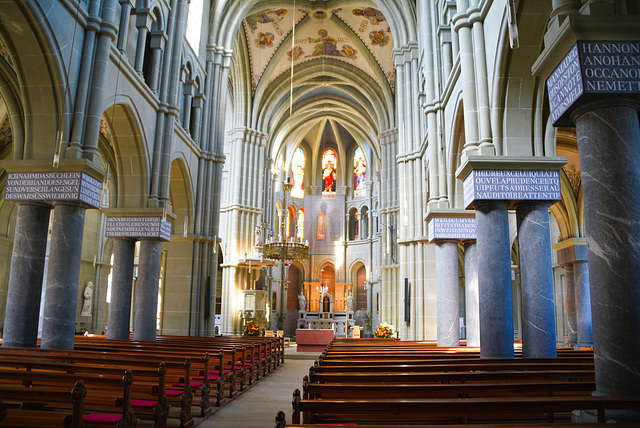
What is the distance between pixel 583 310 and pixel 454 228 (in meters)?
5.95

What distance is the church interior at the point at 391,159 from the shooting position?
464cm

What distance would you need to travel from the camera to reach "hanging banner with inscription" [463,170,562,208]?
7.99 m

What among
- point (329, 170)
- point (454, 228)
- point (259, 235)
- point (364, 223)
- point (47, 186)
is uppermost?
point (329, 170)

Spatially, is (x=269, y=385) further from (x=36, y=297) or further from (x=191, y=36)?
(x=191, y=36)

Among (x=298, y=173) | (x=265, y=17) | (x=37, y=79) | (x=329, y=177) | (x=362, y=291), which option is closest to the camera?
(x=37, y=79)

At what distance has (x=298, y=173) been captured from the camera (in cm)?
4266

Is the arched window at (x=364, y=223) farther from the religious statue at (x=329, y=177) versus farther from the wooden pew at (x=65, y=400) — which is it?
the wooden pew at (x=65, y=400)

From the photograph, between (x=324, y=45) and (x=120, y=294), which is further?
(x=324, y=45)

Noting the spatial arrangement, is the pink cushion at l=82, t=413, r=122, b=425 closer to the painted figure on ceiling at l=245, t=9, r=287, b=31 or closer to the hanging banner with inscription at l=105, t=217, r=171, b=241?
the hanging banner with inscription at l=105, t=217, r=171, b=241

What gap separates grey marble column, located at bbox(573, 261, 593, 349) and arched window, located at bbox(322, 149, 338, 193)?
93.8ft

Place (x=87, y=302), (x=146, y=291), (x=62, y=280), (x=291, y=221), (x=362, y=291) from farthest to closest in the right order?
1. (x=291, y=221)
2. (x=362, y=291)
3. (x=87, y=302)
4. (x=146, y=291)
5. (x=62, y=280)

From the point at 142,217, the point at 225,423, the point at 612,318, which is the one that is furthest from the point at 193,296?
the point at 612,318

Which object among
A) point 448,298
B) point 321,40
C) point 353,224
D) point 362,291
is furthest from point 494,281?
point 353,224

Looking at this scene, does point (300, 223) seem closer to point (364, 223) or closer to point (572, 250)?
point (364, 223)
